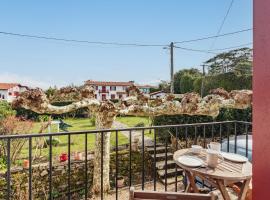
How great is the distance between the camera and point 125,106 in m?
7.41

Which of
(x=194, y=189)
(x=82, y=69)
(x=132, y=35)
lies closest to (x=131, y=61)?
(x=82, y=69)

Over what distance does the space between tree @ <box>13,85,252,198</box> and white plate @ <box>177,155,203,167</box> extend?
12.5 feet

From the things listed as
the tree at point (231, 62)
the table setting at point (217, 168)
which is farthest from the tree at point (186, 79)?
the table setting at point (217, 168)

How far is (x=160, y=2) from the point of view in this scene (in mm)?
15047

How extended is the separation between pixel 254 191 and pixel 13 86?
42062 millimetres

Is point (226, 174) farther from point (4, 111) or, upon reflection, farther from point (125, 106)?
point (4, 111)

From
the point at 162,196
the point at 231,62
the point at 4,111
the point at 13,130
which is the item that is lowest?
the point at 13,130

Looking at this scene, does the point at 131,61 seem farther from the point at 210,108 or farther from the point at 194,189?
the point at 194,189

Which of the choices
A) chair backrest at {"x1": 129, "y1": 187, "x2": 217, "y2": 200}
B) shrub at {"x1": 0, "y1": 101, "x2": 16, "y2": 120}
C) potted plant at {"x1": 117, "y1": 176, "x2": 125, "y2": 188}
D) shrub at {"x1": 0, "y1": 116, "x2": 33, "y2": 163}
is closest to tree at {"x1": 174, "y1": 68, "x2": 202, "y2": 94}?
potted plant at {"x1": 117, "y1": 176, "x2": 125, "y2": 188}

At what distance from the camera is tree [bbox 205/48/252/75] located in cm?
1677

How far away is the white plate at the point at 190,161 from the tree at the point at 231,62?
14.5 metres

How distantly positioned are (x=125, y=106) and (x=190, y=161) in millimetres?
5048

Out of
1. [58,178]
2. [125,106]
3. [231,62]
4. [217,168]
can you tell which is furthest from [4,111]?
[231,62]

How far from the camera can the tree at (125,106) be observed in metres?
6.56
